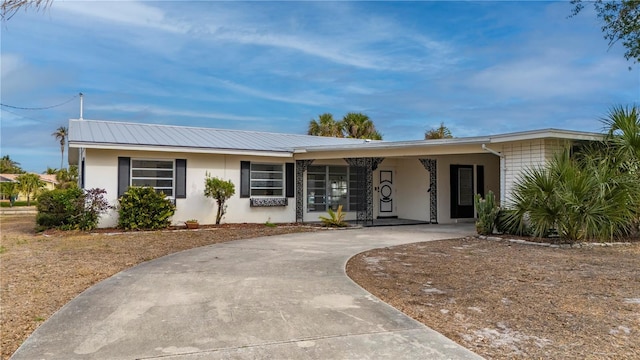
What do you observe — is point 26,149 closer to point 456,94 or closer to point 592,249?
point 456,94

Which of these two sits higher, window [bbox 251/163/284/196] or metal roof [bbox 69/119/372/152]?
metal roof [bbox 69/119/372/152]

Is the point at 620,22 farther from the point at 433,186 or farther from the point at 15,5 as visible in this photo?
the point at 15,5

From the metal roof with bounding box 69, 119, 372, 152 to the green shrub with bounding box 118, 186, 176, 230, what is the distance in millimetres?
1459

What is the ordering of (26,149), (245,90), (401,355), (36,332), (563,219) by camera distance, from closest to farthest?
(401,355)
(36,332)
(563,219)
(245,90)
(26,149)

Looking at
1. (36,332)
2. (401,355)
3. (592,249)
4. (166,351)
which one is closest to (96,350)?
(166,351)

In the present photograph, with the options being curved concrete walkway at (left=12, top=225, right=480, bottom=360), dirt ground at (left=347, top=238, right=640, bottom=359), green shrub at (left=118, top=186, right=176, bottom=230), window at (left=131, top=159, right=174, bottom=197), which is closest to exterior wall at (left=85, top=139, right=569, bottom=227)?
window at (left=131, top=159, right=174, bottom=197)

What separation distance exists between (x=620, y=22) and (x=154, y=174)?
43.7 feet

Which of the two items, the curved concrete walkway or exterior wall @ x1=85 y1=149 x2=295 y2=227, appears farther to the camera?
exterior wall @ x1=85 y1=149 x2=295 y2=227

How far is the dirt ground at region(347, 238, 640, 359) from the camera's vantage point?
12.4 ft

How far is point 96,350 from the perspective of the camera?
351 cm

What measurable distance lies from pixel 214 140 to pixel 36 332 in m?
11.1

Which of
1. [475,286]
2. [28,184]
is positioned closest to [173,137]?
[475,286]

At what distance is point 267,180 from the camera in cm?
1488

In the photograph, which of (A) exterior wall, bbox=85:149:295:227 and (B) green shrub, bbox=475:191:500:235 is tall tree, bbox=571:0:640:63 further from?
(A) exterior wall, bbox=85:149:295:227
